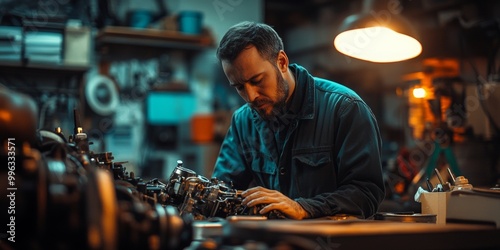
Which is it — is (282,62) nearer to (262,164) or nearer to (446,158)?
(262,164)

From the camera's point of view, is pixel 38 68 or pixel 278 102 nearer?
pixel 278 102

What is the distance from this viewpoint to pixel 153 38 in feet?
21.7

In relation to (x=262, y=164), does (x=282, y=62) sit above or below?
above

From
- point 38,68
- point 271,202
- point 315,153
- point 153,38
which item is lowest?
point 271,202

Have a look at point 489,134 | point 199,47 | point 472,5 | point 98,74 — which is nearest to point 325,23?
point 199,47

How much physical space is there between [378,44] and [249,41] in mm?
857

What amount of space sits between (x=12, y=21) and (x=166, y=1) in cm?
301

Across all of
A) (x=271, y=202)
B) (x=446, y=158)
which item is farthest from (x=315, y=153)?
(x=446, y=158)

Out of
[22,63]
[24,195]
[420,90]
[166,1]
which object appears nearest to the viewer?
[24,195]

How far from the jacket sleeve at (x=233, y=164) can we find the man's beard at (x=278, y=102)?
27cm

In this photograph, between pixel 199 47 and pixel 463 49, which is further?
pixel 199 47

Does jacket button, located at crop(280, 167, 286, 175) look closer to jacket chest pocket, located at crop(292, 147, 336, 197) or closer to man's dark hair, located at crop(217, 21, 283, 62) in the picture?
jacket chest pocket, located at crop(292, 147, 336, 197)

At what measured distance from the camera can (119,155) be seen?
23.1ft

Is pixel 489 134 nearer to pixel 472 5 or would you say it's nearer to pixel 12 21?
pixel 472 5
